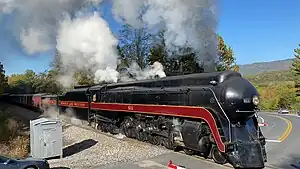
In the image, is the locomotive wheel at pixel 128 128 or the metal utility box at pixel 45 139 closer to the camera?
the metal utility box at pixel 45 139

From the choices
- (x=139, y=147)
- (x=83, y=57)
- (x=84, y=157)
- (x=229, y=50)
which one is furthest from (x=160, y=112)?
(x=229, y=50)

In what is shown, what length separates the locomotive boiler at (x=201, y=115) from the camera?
399 inches

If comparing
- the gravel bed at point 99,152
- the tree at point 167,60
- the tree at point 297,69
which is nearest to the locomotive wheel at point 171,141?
the gravel bed at point 99,152

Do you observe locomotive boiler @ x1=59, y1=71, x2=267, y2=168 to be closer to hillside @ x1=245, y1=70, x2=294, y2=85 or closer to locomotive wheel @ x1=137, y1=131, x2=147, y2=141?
locomotive wheel @ x1=137, y1=131, x2=147, y2=141

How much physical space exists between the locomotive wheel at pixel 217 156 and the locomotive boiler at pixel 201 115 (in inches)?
0.8

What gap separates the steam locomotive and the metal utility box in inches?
165

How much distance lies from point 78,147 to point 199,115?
21.4 feet

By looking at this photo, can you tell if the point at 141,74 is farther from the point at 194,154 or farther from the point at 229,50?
the point at 229,50

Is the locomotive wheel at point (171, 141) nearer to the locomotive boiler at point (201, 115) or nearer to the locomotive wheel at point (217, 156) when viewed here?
the locomotive boiler at point (201, 115)

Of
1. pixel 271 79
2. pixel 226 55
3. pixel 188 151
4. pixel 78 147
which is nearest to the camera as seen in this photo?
pixel 188 151

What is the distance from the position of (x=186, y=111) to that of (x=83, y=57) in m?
13.4

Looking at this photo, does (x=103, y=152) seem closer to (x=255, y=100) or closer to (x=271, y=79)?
(x=255, y=100)

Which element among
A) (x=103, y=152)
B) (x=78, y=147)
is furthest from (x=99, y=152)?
(x=78, y=147)

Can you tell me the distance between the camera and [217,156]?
1091 centimetres
